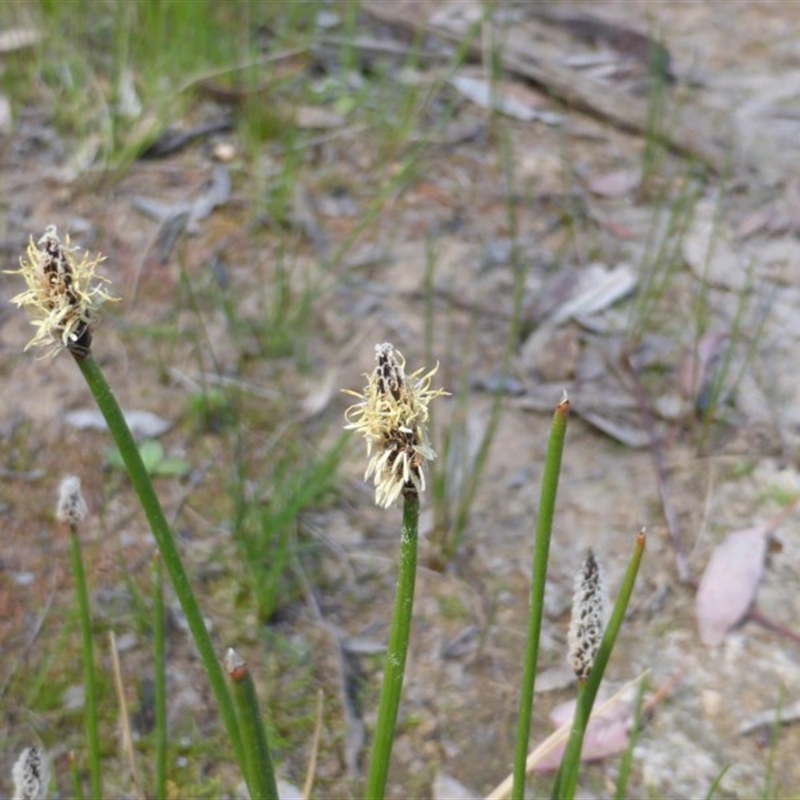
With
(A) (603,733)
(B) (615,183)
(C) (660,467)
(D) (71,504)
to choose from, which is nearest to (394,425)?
(D) (71,504)

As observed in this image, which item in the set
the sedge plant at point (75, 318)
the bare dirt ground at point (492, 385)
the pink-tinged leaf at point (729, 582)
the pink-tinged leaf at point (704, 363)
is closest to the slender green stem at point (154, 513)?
the sedge plant at point (75, 318)

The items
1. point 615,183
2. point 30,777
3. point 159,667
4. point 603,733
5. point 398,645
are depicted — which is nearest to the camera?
point 398,645

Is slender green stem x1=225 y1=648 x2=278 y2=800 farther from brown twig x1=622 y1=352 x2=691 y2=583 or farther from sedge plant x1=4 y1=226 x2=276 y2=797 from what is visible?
brown twig x1=622 y1=352 x2=691 y2=583

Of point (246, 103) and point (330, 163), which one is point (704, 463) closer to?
point (330, 163)

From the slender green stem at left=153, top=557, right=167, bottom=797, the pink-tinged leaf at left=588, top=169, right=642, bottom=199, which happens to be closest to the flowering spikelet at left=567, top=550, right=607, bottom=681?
the slender green stem at left=153, top=557, right=167, bottom=797

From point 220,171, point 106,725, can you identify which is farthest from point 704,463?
point 220,171

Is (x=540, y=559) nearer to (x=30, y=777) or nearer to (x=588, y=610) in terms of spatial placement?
(x=588, y=610)

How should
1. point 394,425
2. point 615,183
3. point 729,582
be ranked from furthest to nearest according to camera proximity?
point 615,183, point 729,582, point 394,425
